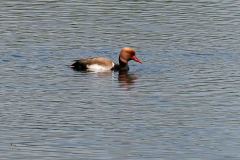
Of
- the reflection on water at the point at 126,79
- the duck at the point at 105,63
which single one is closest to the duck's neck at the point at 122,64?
the duck at the point at 105,63

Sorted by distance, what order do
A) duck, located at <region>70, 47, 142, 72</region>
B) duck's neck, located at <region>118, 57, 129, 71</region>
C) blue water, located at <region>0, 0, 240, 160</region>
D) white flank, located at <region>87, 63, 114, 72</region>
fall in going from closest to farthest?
blue water, located at <region>0, 0, 240, 160</region>, duck, located at <region>70, 47, 142, 72</region>, white flank, located at <region>87, 63, 114, 72</region>, duck's neck, located at <region>118, 57, 129, 71</region>

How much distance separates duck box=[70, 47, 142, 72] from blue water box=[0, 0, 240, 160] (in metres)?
0.27

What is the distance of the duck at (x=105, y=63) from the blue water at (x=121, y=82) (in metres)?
0.27

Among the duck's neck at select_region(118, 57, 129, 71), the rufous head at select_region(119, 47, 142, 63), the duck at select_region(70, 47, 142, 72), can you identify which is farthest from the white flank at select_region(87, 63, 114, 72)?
the rufous head at select_region(119, 47, 142, 63)

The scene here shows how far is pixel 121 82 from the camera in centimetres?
2828

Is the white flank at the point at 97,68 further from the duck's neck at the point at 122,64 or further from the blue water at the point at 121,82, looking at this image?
the duck's neck at the point at 122,64

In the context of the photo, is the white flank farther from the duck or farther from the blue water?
the blue water

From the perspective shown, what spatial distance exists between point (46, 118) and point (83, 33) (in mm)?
11959

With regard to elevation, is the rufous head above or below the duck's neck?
above

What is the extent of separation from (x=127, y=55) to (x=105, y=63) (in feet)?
2.40

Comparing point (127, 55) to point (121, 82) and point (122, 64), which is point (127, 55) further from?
point (121, 82)

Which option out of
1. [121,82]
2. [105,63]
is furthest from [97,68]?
[121,82]

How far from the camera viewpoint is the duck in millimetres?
29703

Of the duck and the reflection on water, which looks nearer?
the reflection on water
